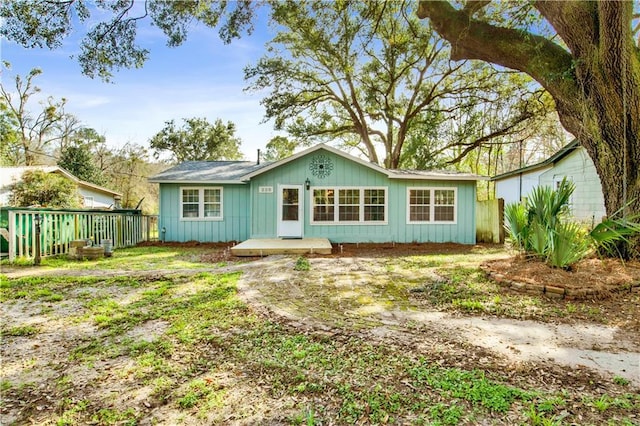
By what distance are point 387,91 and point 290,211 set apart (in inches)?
419

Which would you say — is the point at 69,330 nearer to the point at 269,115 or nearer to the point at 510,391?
the point at 510,391

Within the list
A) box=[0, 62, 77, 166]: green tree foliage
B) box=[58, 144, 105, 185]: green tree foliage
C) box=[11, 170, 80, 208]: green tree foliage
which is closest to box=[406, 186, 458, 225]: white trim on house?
box=[11, 170, 80, 208]: green tree foliage

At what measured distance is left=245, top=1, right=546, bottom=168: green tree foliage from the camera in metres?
15.5

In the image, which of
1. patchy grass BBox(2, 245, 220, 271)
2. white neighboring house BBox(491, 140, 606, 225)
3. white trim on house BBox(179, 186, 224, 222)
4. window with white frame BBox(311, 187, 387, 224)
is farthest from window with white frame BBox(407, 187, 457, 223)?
patchy grass BBox(2, 245, 220, 271)

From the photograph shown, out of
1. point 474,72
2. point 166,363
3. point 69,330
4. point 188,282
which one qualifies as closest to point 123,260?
point 188,282

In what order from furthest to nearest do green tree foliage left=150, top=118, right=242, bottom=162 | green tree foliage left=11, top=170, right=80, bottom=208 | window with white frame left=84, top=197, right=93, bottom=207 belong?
green tree foliage left=150, top=118, right=242, bottom=162, window with white frame left=84, top=197, right=93, bottom=207, green tree foliage left=11, top=170, right=80, bottom=208

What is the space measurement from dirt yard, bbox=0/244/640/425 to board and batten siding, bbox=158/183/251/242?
18.8ft

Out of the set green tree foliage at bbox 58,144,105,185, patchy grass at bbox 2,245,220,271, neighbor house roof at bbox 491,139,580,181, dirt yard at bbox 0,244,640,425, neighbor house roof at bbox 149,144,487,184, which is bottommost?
dirt yard at bbox 0,244,640,425

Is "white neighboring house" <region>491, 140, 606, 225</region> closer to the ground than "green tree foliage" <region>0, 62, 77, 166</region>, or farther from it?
closer to the ground

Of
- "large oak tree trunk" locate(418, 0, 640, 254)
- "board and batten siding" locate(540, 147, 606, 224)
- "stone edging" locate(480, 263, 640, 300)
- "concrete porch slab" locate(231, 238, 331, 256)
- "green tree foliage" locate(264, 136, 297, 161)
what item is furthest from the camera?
"green tree foliage" locate(264, 136, 297, 161)

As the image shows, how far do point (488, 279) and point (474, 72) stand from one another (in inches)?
584

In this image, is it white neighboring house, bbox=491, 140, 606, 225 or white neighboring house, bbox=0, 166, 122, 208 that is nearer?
white neighboring house, bbox=491, 140, 606, 225

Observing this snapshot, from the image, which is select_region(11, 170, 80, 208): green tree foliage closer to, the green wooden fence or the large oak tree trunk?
the green wooden fence

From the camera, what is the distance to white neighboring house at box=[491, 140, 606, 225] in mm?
11492
